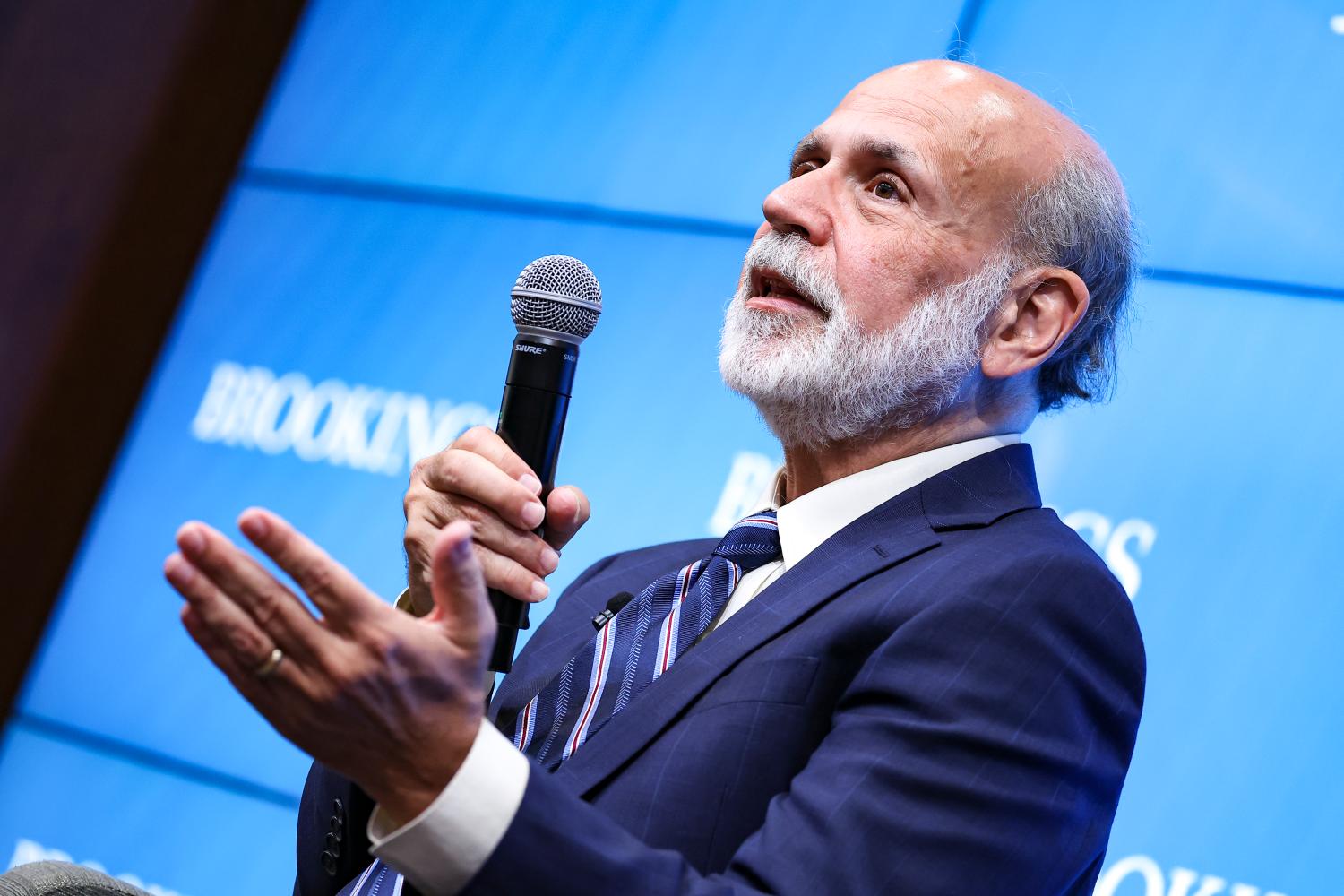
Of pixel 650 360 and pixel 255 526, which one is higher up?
pixel 650 360

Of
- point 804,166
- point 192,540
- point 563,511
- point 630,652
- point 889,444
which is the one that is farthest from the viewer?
point 804,166

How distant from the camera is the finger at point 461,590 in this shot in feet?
3.13

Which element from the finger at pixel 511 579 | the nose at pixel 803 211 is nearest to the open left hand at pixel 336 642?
the finger at pixel 511 579

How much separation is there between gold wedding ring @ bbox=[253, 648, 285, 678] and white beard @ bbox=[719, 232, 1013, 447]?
84cm

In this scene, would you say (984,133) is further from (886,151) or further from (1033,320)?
(1033,320)

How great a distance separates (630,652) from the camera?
152 centimetres


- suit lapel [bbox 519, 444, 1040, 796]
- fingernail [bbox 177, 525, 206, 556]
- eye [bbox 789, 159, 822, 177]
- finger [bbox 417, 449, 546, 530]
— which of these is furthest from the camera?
eye [bbox 789, 159, 822, 177]

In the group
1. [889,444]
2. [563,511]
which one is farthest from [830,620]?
[889,444]

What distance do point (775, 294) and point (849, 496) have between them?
31cm

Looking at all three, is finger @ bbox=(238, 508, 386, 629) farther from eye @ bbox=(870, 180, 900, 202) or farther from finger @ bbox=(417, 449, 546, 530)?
eye @ bbox=(870, 180, 900, 202)

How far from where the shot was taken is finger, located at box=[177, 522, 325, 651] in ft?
3.14

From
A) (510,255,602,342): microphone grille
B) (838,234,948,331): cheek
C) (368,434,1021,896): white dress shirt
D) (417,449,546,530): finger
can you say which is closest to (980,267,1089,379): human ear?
(838,234,948,331): cheek

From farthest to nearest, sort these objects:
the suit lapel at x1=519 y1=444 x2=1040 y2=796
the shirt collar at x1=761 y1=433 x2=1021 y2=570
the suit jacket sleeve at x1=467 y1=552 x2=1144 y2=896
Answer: the shirt collar at x1=761 y1=433 x2=1021 y2=570 < the suit lapel at x1=519 y1=444 x2=1040 y2=796 < the suit jacket sleeve at x1=467 y1=552 x2=1144 y2=896

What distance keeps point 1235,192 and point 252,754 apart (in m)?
2.09
